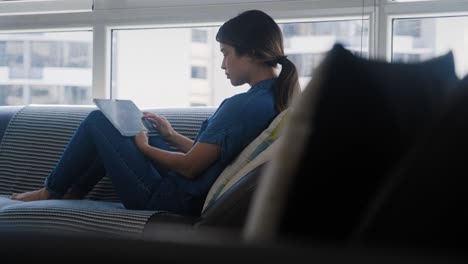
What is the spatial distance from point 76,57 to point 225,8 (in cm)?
79

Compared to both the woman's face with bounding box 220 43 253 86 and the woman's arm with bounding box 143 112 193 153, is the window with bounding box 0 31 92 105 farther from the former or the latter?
the woman's face with bounding box 220 43 253 86

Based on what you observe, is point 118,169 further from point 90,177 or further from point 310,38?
point 310,38

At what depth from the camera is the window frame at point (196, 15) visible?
2719 millimetres

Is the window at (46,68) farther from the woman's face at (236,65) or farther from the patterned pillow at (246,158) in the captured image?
the patterned pillow at (246,158)

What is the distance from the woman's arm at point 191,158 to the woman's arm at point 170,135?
20 cm

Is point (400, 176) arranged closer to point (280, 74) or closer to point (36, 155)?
point (280, 74)

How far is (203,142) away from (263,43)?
0.37 m

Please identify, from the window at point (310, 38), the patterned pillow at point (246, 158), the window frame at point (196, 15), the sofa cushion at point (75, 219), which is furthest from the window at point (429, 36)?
the sofa cushion at point (75, 219)

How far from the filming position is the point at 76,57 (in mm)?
3311

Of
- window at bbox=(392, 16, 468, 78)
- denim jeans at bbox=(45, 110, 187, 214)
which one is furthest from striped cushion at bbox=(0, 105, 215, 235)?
window at bbox=(392, 16, 468, 78)

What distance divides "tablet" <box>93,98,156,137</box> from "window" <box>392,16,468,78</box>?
1.01 metres

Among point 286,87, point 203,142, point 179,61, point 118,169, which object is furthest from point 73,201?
point 179,61

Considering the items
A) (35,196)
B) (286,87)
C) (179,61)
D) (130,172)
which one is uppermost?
(179,61)

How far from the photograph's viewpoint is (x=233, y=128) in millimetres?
2113
